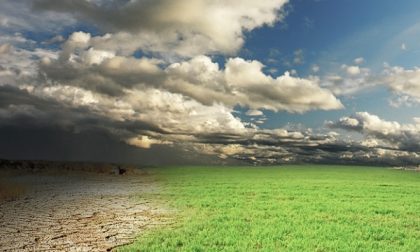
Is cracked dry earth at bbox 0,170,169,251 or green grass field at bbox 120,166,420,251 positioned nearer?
green grass field at bbox 120,166,420,251

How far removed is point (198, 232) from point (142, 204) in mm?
9071

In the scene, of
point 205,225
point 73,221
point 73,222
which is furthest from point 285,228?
point 73,221

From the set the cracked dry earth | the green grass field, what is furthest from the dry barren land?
the green grass field

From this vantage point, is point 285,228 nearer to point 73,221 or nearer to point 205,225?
point 205,225

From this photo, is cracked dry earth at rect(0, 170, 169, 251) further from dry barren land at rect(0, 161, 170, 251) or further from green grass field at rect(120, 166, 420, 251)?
green grass field at rect(120, 166, 420, 251)

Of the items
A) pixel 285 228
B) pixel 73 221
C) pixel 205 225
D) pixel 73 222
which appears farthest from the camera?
pixel 73 221

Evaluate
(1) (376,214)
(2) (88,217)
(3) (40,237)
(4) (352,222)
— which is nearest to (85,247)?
(3) (40,237)

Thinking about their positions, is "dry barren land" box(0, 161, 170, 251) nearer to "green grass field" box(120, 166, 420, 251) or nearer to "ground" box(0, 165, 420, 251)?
"ground" box(0, 165, 420, 251)

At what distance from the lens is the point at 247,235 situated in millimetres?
13656

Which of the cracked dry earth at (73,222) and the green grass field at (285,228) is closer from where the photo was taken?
the green grass field at (285,228)

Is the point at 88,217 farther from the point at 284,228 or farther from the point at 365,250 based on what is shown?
the point at 365,250

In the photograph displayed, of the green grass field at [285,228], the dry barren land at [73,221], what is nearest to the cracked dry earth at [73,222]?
the dry barren land at [73,221]

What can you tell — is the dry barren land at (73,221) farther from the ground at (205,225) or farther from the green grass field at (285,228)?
the green grass field at (285,228)

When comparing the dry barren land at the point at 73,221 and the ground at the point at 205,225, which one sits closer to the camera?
the ground at the point at 205,225
